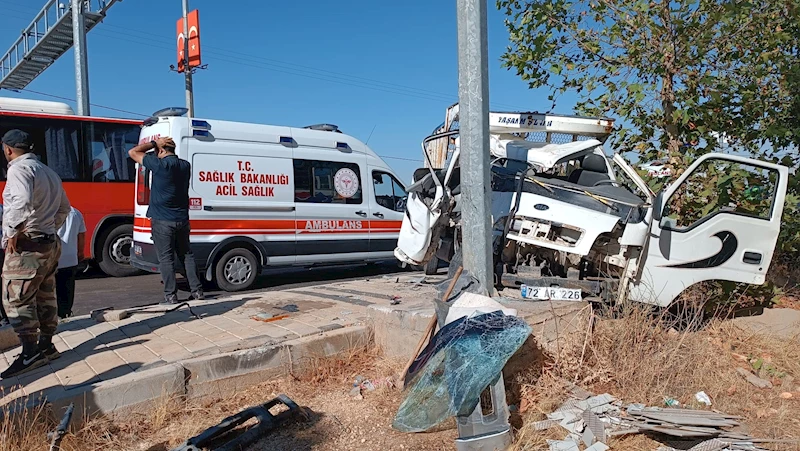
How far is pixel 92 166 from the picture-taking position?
31.2ft

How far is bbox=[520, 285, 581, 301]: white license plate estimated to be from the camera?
4.78 metres

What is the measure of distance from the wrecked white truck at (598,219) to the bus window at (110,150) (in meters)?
6.35

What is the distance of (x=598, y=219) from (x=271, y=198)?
4.89m

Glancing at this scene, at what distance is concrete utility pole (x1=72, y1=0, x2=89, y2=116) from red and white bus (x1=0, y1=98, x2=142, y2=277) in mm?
3119

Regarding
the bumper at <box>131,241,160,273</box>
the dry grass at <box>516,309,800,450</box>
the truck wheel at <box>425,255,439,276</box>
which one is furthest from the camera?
the bumper at <box>131,241,160,273</box>

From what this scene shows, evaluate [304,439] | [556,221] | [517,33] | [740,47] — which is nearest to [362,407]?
[304,439]

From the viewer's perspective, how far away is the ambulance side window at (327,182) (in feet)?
27.3

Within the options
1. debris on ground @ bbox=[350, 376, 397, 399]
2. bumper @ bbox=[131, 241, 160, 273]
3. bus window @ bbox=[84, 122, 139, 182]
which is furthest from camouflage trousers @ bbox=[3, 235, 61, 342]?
bus window @ bbox=[84, 122, 139, 182]

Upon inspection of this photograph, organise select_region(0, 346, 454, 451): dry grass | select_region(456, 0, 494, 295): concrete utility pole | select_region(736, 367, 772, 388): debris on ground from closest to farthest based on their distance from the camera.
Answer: select_region(0, 346, 454, 451): dry grass
select_region(456, 0, 494, 295): concrete utility pole
select_region(736, 367, 772, 388): debris on ground

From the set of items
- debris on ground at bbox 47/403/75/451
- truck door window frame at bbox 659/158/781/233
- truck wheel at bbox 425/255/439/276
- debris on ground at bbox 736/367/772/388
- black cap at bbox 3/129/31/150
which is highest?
black cap at bbox 3/129/31/150

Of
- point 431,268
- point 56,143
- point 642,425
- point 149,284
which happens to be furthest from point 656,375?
point 56,143

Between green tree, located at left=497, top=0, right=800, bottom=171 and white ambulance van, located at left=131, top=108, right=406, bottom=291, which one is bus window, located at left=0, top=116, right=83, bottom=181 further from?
green tree, located at left=497, top=0, right=800, bottom=171

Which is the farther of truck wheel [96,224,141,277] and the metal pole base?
truck wheel [96,224,141,277]

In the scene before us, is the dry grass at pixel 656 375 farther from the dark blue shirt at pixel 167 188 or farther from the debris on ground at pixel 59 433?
the dark blue shirt at pixel 167 188
